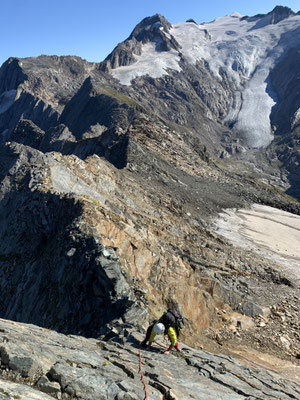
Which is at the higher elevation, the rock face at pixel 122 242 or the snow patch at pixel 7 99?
the snow patch at pixel 7 99

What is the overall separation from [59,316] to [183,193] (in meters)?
41.1

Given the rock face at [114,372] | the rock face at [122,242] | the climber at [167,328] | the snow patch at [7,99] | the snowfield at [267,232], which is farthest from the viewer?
the snow patch at [7,99]

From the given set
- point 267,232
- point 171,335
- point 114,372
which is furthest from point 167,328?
point 267,232

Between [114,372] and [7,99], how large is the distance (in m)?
195

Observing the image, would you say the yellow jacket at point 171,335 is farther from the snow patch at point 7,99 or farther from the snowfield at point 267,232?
the snow patch at point 7,99

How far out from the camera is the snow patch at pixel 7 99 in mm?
177750

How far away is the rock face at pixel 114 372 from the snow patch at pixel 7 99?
183 meters

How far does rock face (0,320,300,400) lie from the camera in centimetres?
775

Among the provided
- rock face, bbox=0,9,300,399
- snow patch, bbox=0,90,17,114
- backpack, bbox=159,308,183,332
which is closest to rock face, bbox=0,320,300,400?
rock face, bbox=0,9,300,399

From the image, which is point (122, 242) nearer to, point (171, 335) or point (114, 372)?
point (171, 335)

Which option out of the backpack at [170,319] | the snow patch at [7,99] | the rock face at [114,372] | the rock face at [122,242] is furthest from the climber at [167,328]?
the snow patch at [7,99]

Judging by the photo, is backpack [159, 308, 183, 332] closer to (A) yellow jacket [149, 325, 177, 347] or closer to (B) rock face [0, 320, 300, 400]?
(A) yellow jacket [149, 325, 177, 347]

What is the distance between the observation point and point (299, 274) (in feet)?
119

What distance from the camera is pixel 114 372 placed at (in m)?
9.69
